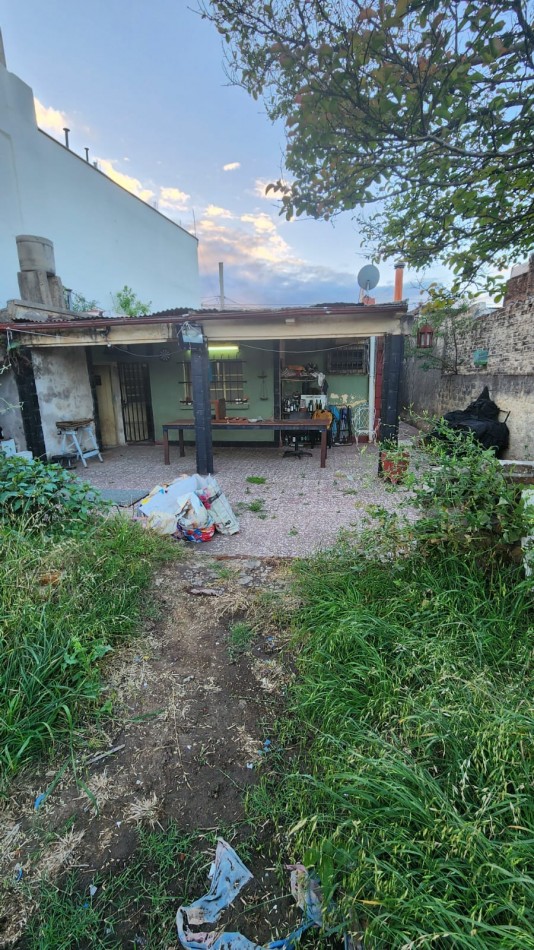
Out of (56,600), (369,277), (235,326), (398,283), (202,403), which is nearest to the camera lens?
(56,600)

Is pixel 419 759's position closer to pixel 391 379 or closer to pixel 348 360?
pixel 391 379

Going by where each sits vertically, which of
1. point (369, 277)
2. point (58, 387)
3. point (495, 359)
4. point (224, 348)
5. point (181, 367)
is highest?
point (369, 277)

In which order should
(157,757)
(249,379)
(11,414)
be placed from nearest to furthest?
1. (157,757)
2. (11,414)
3. (249,379)

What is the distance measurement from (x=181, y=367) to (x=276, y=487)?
5.35 metres

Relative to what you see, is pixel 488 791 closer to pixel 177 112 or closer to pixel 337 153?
pixel 337 153

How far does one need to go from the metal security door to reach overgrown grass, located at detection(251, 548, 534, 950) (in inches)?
370

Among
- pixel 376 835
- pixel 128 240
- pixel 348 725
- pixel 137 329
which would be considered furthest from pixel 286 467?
pixel 128 240

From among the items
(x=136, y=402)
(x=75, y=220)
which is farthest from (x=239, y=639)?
(x=75, y=220)

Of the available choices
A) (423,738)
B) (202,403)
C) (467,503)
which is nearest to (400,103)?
(467,503)

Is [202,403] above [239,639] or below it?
above

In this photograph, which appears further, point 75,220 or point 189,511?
point 75,220

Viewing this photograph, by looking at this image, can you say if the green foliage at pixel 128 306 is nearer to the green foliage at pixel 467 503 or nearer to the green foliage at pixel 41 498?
the green foliage at pixel 41 498

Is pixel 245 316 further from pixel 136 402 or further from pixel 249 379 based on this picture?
pixel 136 402

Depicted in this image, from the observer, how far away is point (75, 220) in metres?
11.9
